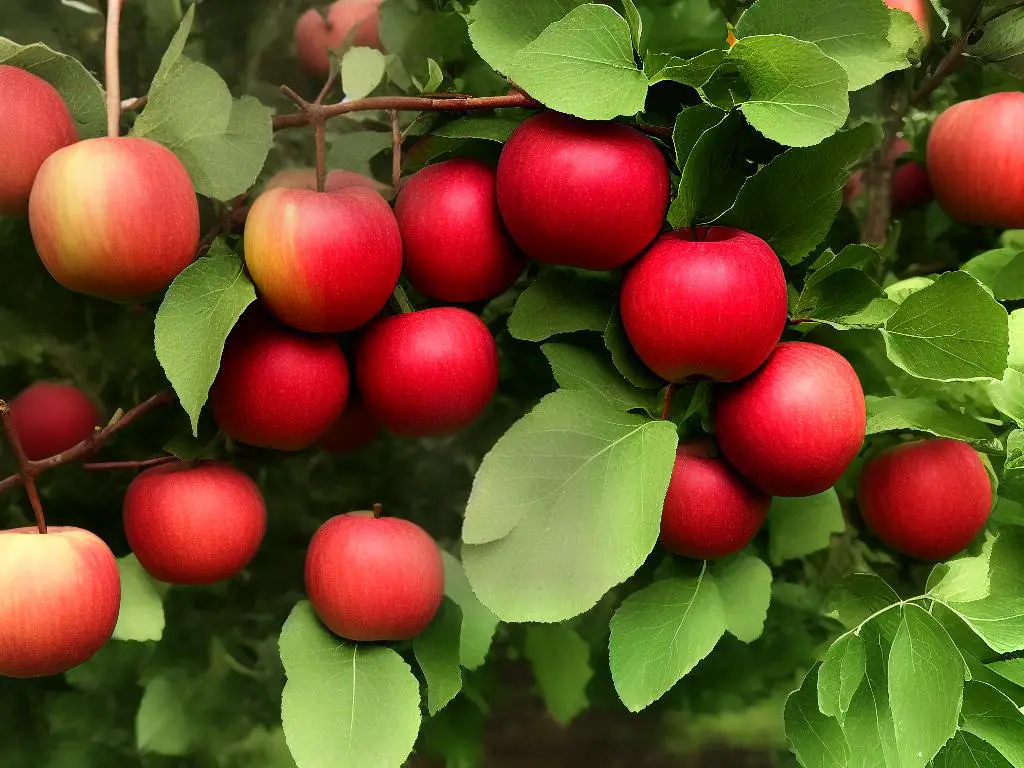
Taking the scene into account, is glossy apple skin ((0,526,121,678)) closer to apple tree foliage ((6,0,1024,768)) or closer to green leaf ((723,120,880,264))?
apple tree foliage ((6,0,1024,768))

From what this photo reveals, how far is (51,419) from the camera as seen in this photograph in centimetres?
44

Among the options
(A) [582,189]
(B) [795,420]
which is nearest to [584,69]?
(A) [582,189]

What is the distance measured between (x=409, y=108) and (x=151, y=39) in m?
0.17

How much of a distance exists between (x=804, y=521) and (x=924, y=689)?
0.44 feet

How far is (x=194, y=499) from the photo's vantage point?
39 cm

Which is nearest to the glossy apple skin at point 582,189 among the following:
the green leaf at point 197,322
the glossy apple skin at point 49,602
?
the green leaf at point 197,322

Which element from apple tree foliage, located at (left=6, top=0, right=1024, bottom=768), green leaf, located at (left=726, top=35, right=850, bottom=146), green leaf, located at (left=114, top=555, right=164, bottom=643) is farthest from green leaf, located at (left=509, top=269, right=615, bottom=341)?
green leaf, located at (left=114, top=555, right=164, bottom=643)

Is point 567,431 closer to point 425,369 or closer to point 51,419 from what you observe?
point 425,369

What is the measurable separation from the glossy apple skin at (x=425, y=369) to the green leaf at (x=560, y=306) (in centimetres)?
3

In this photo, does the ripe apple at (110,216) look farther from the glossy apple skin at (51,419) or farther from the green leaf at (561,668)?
the green leaf at (561,668)

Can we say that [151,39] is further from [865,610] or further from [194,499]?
[865,610]

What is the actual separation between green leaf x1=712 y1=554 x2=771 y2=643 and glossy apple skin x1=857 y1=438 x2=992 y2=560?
0.29 feet

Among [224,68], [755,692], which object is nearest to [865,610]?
[755,692]

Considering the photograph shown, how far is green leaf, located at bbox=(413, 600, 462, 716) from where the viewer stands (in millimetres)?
416
